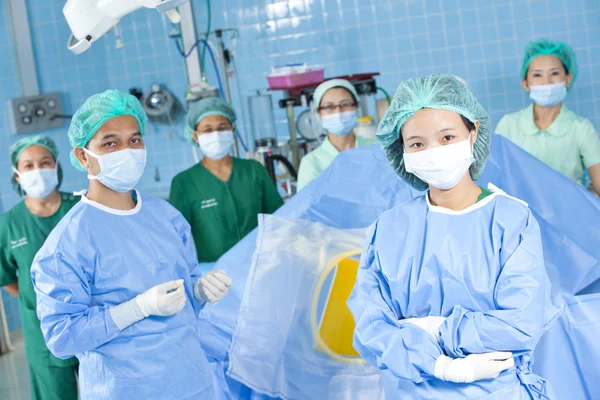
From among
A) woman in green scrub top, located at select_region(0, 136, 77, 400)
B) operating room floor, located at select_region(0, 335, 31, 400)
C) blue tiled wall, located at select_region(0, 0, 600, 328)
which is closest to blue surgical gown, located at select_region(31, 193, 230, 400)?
woman in green scrub top, located at select_region(0, 136, 77, 400)

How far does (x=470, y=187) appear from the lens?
5.77 ft

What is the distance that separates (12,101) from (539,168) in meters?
3.28

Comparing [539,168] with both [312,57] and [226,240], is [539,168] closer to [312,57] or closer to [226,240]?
[226,240]

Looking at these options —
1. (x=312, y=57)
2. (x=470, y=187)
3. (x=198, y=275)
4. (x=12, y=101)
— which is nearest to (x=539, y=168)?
(x=470, y=187)

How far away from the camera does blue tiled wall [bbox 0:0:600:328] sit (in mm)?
4246

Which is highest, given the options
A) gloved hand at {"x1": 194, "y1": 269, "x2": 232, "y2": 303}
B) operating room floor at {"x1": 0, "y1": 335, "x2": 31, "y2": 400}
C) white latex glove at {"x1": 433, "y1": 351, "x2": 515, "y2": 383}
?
gloved hand at {"x1": 194, "y1": 269, "x2": 232, "y2": 303}

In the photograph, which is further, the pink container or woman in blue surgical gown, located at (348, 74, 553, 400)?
the pink container

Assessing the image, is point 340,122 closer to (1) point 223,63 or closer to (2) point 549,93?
(2) point 549,93

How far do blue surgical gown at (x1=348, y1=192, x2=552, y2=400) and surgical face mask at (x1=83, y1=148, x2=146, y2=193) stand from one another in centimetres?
65

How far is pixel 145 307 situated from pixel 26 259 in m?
1.23

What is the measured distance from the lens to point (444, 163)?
1.70m

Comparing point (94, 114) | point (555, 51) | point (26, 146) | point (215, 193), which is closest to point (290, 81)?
point (215, 193)

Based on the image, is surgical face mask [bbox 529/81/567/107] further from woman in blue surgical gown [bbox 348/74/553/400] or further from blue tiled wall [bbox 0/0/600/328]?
woman in blue surgical gown [bbox 348/74/553/400]

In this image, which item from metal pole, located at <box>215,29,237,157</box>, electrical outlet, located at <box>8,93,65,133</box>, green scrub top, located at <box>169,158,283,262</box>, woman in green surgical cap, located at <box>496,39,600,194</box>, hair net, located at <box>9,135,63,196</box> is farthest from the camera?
electrical outlet, located at <box>8,93,65,133</box>
